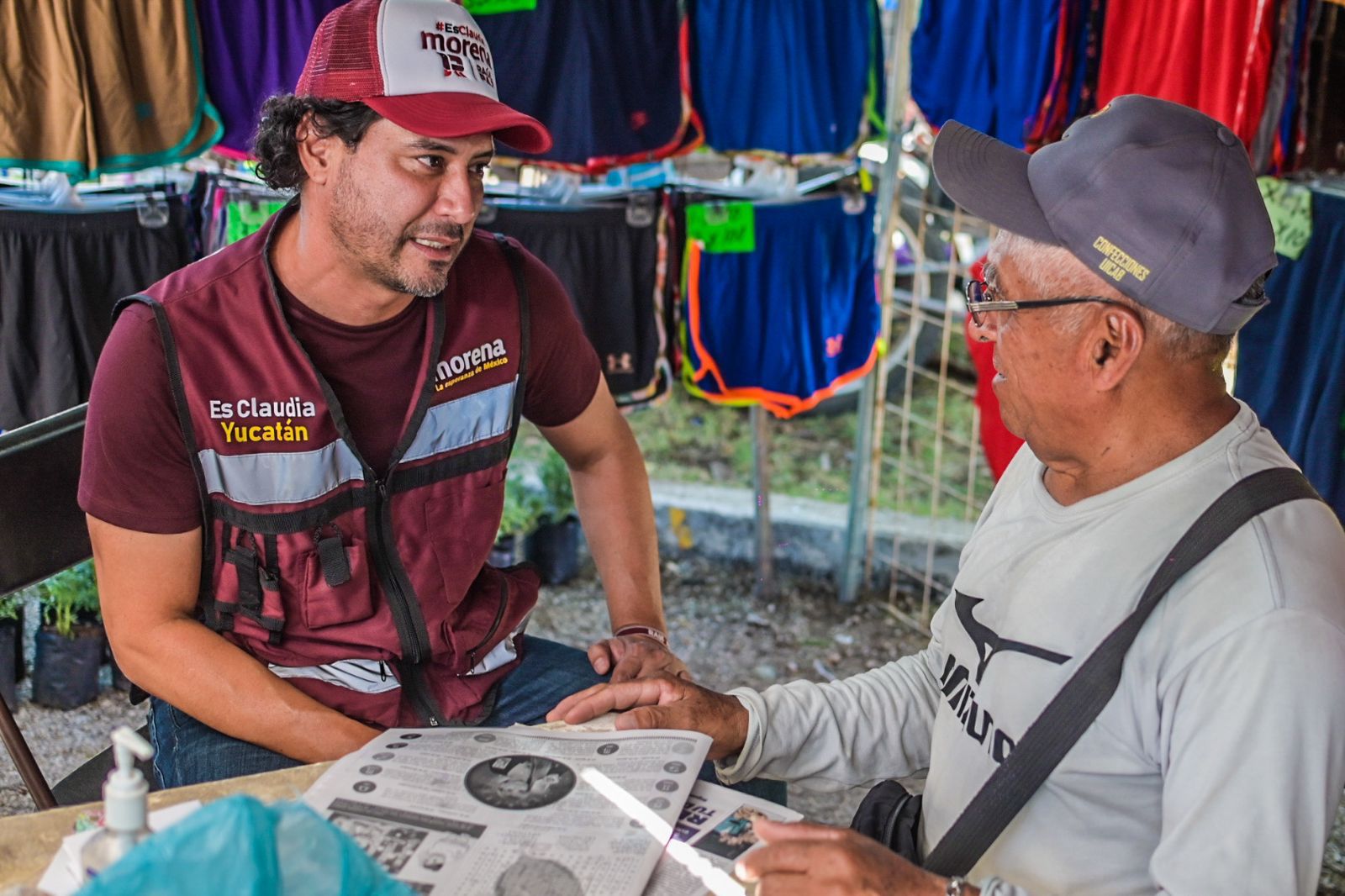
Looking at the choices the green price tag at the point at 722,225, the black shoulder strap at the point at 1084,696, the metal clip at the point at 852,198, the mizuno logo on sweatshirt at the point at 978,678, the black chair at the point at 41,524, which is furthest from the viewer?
the metal clip at the point at 852,198

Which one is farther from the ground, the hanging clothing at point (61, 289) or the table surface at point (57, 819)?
the hanging clothing at point (61, 289)

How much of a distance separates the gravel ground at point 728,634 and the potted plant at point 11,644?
82mm

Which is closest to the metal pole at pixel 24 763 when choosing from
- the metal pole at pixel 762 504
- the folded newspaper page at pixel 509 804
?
the folded newspaper page at pixel 509 804

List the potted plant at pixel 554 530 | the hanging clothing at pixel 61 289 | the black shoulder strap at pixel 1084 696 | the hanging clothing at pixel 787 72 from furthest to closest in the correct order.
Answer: the potted plant at pixel 554 530 → the hanging clothing at pixel 787 72 → the hanging clothing at pixel 61 289 → the black shoulder strap at pixel 1084 696

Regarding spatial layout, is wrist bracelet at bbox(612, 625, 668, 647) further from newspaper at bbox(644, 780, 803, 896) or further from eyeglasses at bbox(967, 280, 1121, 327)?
eyeglasses at bbox(967, 280, 1121, 327)

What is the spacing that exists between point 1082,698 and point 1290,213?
2185mm

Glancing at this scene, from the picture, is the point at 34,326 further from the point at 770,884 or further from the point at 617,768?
the point at 770,884

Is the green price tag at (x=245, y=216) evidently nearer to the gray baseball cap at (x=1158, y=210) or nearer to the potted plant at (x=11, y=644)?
the potted plant at (x=11, y=644)

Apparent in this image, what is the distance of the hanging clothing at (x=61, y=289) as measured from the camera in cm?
331

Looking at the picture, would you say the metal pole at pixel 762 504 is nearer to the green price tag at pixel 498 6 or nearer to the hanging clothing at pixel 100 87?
the green price tag at pixel 498 6

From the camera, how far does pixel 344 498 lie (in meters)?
2.06

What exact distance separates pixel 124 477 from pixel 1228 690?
1546 mm

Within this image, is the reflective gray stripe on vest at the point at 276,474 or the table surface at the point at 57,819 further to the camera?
the reflective gray stripe on vest at the point at 276,474

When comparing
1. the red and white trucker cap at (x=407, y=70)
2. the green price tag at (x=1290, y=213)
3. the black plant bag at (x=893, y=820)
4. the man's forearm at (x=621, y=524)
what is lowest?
the black plant bag at (x=893, y=820)
